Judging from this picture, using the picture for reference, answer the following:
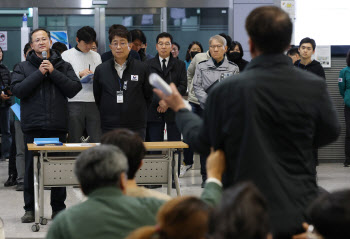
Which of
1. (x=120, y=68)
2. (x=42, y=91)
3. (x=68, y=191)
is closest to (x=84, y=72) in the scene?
(x=120, y=68)

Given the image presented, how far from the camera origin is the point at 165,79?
24.8 ft

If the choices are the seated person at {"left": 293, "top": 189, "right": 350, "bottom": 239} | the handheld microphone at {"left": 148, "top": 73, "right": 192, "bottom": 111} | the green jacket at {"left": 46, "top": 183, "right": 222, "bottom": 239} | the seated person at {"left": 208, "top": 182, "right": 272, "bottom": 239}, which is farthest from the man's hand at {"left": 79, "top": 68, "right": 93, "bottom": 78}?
the seated person at {"left": 208, "top": 182, "right": 272, "bottom": 239}

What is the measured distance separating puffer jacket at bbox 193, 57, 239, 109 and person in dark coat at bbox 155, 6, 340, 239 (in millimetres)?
4765

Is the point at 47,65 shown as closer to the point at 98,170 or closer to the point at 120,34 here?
the point at 120,34

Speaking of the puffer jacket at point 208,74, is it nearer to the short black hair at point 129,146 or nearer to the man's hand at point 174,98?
the short black hair at point 129,146

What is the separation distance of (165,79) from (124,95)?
5.12 feet

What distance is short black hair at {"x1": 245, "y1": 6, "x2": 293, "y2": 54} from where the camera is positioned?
2.43 m

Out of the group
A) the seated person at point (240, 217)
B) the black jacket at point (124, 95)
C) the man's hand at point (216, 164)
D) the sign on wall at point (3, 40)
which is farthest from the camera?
the sign on wall at point (3, 40)

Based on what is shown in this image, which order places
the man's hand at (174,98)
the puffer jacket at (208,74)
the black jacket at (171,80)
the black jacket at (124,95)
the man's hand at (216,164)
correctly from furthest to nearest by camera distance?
the black jacket at (171,80) → the puffer jacket at (208,74) → the black jacket at (124,95) → the man's hand at (174,98) → the man's hand at (216,164)

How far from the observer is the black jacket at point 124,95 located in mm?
6043

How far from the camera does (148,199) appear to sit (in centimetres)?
245

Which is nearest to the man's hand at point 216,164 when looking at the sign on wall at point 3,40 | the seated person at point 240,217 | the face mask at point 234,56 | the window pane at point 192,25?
the seated person at point 240,217

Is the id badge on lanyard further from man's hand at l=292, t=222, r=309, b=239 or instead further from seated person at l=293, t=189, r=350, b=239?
seated person at l=293, t=189, r=350, b=239

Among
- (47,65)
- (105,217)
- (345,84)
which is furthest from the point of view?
(345,84)
